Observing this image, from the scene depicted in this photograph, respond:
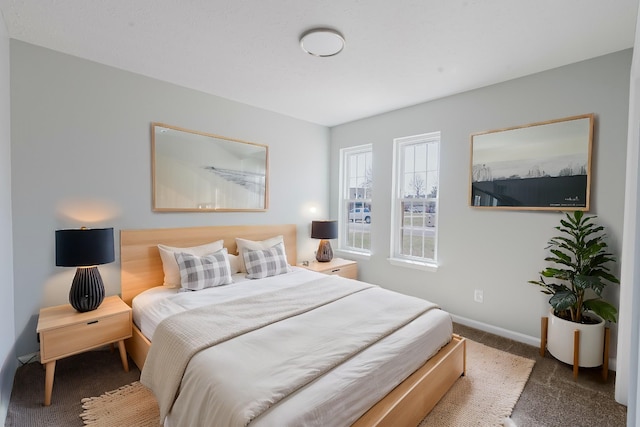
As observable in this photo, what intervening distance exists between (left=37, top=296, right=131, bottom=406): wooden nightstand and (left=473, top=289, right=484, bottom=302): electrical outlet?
127 inches

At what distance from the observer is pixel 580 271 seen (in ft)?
7.34

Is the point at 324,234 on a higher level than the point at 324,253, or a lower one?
higher

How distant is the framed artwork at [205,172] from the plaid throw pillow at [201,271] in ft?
2.06

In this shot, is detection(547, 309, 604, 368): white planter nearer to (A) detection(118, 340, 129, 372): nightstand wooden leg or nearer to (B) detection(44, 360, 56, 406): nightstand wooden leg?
(A) detection(118, 340, 129, 372): nightstand wooden leg

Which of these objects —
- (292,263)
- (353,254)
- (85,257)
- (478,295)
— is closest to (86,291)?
(85,257)

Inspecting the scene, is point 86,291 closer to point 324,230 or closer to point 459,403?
point 324,230

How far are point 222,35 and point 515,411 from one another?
3.25 meters

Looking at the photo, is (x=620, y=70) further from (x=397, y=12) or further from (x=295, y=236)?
(x=295, y=236)

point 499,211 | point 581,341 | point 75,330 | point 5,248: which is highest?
point 499,211

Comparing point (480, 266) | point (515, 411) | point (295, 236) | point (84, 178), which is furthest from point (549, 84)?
point (84, 178)

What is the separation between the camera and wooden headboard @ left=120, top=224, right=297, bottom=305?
2631mm

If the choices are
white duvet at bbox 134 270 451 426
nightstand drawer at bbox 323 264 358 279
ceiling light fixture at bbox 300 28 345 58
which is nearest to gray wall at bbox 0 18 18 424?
white duvet at bbox 134 270 451 426

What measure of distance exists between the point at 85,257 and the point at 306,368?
72.2 inches

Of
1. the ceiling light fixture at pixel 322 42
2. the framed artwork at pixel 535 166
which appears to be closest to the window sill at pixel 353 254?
the framed artwork at pixel 535 166
